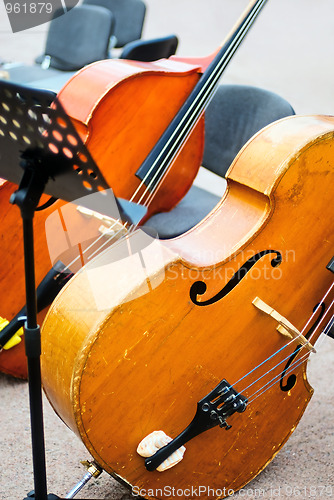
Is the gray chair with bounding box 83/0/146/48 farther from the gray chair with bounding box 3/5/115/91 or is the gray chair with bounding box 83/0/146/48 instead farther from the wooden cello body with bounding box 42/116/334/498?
the wooden cello body with bounding box 42/116/334/498

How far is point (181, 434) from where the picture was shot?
1269 mm

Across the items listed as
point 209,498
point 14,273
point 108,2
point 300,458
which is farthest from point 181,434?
point 108,2

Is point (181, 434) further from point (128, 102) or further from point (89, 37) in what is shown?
point (89, 37)

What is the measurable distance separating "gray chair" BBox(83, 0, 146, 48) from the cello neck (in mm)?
2273

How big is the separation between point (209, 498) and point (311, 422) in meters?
0.47

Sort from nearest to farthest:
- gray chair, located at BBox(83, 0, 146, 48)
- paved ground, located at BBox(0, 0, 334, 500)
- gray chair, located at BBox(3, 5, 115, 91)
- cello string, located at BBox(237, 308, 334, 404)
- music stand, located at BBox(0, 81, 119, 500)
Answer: music stand, located at BBox(0, 81, 119, 500), cello string, located at BBox(237, 308, 334, 404), paved ground, located at BBox(0, 0, 334, 500), gray chair, located at BBox(3, 5, 115, 91), gray chair, located at BBox(83, 0, 146, 48)

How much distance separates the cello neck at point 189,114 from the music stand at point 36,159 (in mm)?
630

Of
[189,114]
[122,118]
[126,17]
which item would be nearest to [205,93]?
[189,114]

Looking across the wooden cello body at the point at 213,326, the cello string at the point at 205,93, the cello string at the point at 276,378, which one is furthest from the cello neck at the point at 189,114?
the cello string at the point at 276,378

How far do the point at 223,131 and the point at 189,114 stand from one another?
0.53 m

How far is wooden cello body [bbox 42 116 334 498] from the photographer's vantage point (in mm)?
1146

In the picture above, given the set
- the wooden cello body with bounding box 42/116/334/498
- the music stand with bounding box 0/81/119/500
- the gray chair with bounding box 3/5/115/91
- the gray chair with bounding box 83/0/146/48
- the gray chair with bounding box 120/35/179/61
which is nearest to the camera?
the music stand with bounding box 0/81/119/500

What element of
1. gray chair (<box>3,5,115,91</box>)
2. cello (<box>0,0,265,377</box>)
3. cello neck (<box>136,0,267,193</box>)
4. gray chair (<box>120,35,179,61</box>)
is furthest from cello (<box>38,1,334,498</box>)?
gray chair (<box>3,5,115,91</box>)

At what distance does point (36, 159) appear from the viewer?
974 millimetres
